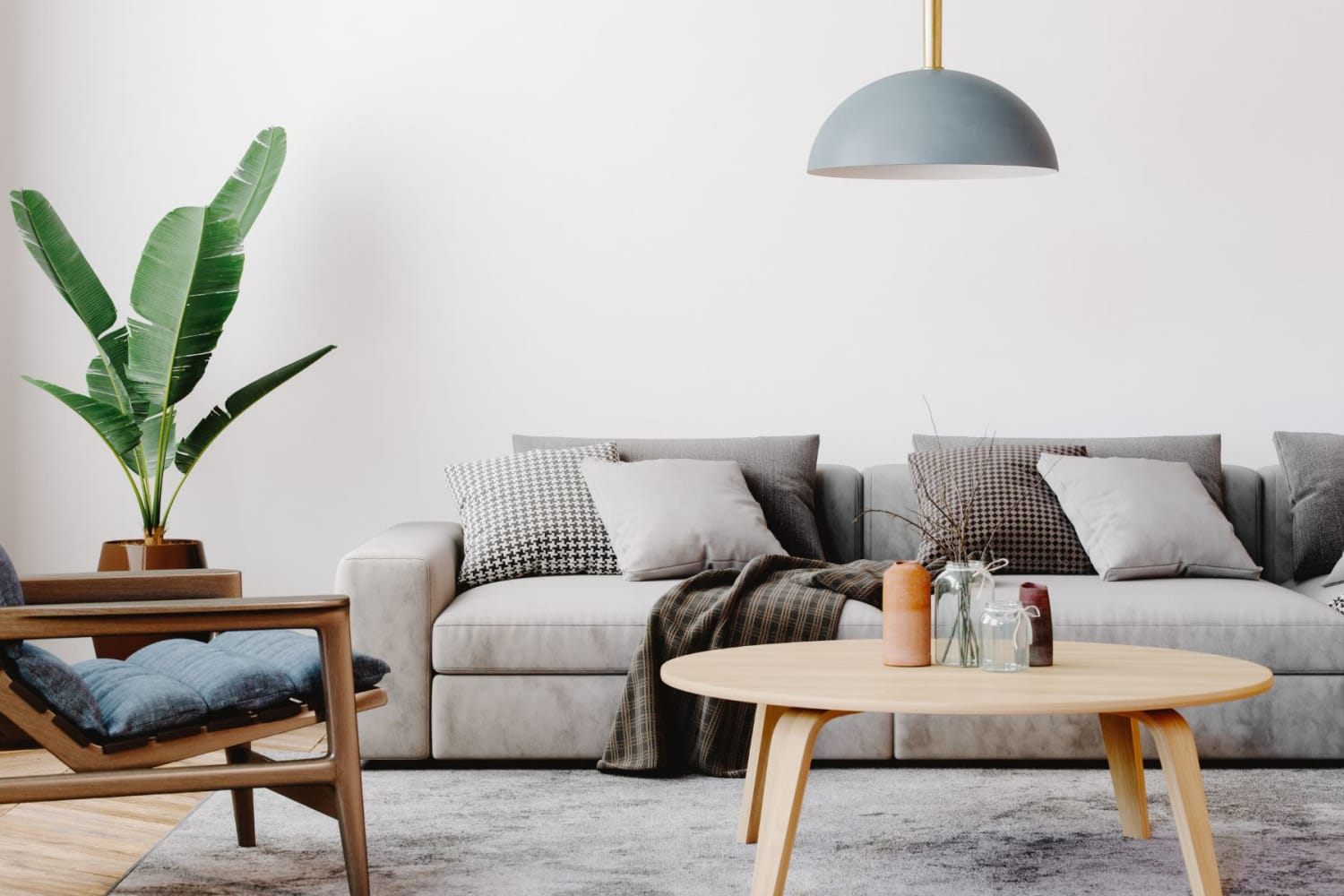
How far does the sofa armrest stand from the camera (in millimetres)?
3404

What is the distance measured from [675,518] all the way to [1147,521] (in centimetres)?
124

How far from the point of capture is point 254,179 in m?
4.19

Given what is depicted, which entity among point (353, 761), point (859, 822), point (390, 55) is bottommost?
point (859, 822)

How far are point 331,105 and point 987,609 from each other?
9.72 feet

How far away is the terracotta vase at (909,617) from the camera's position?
255 cm

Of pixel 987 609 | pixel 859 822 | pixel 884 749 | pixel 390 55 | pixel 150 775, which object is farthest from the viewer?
pixel 390 55

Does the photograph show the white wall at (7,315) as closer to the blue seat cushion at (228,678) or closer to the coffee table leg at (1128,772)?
the blue seat cushion at (228,678)

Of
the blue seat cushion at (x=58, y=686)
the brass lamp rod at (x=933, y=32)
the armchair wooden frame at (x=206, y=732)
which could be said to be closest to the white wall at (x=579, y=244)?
the brass lamp rod at (x=933, y=32)

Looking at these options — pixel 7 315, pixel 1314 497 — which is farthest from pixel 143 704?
pixel 1314 497

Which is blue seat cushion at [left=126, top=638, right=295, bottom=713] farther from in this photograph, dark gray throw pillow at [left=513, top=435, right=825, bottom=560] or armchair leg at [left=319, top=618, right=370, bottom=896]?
dark gray throw pillow at [left=513, top=435, right=825, bottom=560]

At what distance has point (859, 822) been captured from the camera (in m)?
2.94

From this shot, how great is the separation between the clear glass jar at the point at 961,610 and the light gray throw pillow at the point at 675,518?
1.15 m

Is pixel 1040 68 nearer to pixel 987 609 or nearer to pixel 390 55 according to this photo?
pixel 390 55

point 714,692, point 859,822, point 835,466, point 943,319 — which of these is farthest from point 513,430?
point 714,692
